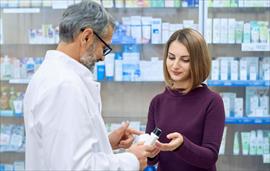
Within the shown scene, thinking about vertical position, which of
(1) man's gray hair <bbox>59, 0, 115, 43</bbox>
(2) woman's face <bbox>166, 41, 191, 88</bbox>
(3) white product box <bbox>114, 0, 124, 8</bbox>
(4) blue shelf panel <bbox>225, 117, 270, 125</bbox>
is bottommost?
(4) blue shelf panel <bbox>225, 117, 270, 125</bbox>

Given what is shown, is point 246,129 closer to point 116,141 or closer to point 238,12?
point 238,12

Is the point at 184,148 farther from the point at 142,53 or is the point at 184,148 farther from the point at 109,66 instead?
the point at 142,53

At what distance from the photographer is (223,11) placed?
418cm

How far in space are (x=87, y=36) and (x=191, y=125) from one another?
69 cm

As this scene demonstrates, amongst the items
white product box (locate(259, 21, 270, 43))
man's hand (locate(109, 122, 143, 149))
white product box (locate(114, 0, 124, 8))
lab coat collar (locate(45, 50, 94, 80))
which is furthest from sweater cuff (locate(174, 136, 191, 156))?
white product box (locate(114, 0, 124, 8))

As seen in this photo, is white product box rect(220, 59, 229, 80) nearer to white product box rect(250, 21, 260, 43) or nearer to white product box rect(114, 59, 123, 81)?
white product box rect(250, 21, 260, 43)

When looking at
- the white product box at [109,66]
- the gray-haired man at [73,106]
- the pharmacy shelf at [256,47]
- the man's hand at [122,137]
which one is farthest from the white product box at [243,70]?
the gray-haired man at [73,106]

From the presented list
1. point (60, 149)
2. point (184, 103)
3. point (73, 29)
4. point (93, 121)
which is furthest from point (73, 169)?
point (184, 103)

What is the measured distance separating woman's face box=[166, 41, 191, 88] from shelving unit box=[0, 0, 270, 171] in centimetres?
189

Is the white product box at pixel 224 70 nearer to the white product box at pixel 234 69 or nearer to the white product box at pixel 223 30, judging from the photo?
the white product box at pixel 234 69

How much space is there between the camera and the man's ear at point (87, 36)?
157 cm

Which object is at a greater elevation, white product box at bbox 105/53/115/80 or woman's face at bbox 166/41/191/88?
woman's face at bbox 166/41/191/88

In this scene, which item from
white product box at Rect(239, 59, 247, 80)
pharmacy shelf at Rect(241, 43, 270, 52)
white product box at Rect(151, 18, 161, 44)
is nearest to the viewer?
pharmacy shelf at Rect(241, 43, 270, 52)

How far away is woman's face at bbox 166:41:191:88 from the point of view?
6.80 ft
